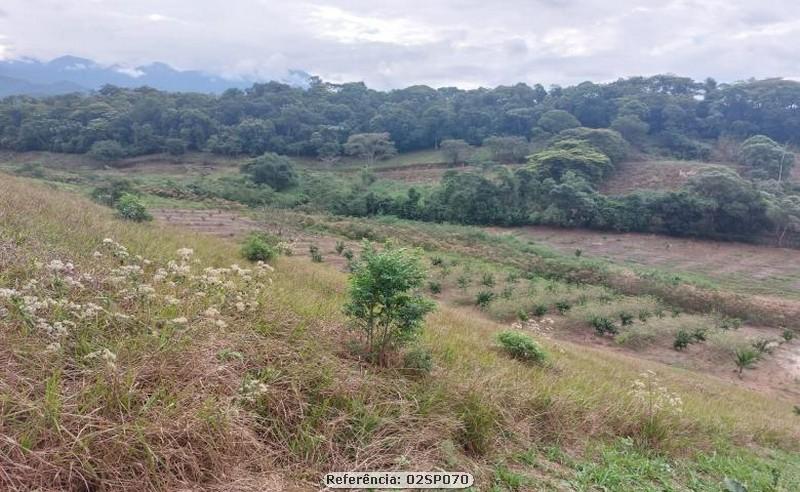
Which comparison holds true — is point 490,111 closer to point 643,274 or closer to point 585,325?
point 643,274

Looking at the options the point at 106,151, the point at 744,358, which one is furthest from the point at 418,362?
the point at 106,151

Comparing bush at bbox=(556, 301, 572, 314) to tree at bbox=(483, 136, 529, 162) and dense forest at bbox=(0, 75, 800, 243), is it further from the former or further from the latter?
tree at bbox=(483, 136, 529, 162)

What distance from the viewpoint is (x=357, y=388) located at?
136 inches

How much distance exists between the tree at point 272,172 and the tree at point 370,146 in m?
12.1

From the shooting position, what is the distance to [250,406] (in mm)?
3020

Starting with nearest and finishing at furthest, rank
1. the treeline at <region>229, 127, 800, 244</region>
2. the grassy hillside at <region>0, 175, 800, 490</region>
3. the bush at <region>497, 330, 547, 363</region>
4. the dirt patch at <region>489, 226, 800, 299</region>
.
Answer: the grassy hillside at <region>0, 175, 800, 490</region>
the bush at <region>497, 330, 547, 363</region>
the dirt patch at <region>489, 226, 800, 299</region>
the treeline at <region>229, 127, 800, 244</region>

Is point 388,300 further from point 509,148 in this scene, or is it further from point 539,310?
point 509,148

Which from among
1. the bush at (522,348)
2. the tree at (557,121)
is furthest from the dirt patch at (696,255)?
the bush at (522,348)

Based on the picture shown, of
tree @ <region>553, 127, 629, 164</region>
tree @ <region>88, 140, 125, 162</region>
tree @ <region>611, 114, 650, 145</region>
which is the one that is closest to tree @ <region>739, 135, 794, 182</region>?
tree @ <region>611, 114, 650, 145</region>

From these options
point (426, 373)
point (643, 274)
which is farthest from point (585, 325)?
point (426, 373)

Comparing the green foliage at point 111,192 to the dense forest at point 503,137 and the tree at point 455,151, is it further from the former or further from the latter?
the tree at point 455,151

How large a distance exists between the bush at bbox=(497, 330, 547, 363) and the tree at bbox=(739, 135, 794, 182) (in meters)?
49.7

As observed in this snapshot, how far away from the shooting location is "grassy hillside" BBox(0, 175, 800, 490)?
2.42 meters

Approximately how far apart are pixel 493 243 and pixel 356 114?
39.6 metres
